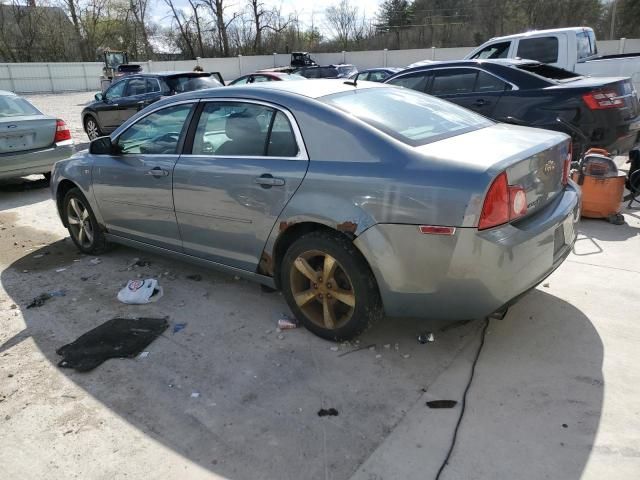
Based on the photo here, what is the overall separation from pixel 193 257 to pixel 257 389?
4.98 ft

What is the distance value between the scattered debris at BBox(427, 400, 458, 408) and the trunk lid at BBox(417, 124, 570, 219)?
1151 millimetres

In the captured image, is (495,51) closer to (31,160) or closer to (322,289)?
(31,160)

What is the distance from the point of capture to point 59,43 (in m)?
46.2

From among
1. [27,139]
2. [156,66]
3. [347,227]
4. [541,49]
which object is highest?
[156,66]

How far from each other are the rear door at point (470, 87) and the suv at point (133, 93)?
5.48 meters

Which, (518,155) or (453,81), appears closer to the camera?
(518,155)

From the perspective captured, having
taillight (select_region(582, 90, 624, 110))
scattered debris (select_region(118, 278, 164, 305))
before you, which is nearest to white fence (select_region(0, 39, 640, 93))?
taillight (select_region(582, 90, 624, 110))

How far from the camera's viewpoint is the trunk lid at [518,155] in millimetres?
2707

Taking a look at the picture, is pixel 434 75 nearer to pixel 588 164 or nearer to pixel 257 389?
pixel 588 164

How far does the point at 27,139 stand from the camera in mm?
7742

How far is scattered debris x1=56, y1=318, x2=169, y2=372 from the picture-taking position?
3.34 metres

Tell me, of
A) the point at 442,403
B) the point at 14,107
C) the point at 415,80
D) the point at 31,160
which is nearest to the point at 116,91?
the point at 14,107

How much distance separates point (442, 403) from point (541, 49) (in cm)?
930

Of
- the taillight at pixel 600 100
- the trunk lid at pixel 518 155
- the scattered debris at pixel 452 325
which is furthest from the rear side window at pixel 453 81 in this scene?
the scattered debris at pixel 452 325
